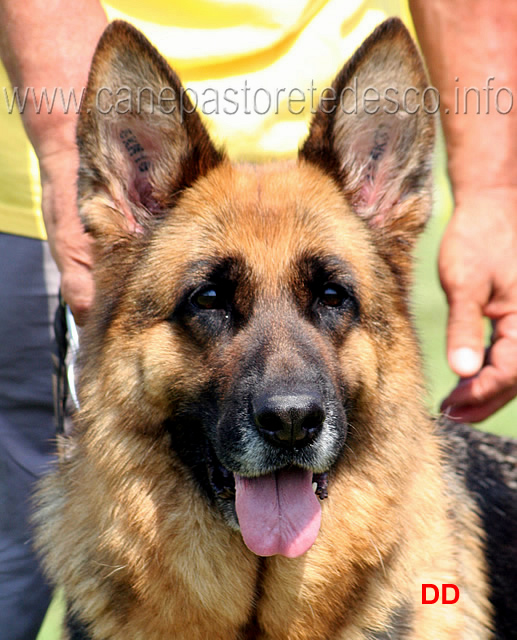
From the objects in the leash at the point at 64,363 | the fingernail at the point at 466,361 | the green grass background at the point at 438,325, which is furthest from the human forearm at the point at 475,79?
the green grass background at the point at 438,325

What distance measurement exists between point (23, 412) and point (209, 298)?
158cm

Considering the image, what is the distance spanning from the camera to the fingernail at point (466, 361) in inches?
123

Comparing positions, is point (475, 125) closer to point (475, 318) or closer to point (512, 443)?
point (475, 318)

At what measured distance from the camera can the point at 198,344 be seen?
2.79 metres

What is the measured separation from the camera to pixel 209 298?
281 centimetres

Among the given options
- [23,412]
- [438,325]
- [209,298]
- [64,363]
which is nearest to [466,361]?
[209,298]

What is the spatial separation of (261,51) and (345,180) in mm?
872

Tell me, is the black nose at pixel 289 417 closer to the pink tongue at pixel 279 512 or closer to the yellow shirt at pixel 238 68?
the pink tongue at pixel 279 512

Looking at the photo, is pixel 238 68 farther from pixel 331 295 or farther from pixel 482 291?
pixel 482 291

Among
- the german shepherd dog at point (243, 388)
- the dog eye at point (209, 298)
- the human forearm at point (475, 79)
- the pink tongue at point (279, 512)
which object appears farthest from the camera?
the human forearm at point (475, 79)

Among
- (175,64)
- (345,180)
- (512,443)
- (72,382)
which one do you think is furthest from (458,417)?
(175,64)

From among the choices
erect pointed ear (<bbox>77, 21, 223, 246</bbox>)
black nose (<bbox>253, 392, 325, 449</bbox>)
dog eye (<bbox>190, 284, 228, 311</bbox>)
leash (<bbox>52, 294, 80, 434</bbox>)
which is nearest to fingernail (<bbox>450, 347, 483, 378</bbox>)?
black nose (<bbox>253, 392, 325, 449</bbox>)

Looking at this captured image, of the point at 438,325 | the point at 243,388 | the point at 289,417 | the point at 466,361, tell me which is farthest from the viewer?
the point at 438,325

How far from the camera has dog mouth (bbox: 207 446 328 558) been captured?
2.59 m
